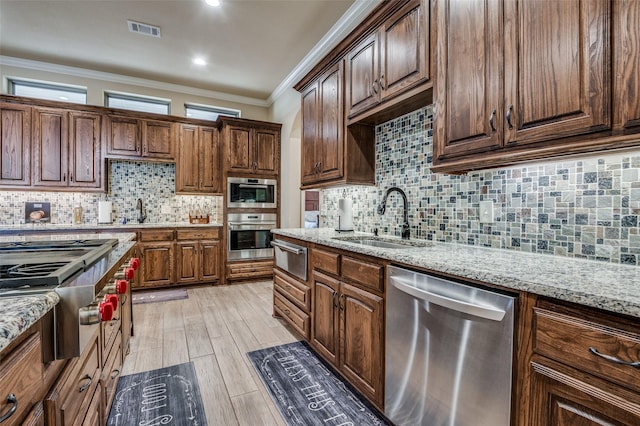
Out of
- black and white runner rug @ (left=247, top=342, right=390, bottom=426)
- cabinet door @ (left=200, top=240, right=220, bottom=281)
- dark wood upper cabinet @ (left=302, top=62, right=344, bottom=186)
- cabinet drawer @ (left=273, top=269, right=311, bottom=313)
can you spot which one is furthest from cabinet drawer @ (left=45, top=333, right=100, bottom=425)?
cabinet door @ (left=200, top=240, right=220, bottom=281)

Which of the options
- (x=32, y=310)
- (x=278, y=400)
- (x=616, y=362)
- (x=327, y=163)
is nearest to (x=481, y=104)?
(x=616, y=362)

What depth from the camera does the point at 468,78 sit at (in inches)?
60.2

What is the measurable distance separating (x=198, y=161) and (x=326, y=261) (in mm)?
3389

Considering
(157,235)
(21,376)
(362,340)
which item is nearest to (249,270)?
(157,235)

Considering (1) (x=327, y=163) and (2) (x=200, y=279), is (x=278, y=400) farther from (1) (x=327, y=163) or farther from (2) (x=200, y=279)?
(2) (x=200, y=279)

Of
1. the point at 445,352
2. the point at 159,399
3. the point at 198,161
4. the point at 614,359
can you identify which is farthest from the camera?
the point at 198,161

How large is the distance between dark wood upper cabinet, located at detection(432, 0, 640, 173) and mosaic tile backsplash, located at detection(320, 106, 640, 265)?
276 mm

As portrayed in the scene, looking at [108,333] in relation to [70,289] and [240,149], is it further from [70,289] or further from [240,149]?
[240,149]

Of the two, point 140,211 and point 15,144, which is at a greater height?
point 15,144

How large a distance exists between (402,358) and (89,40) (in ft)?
15.1

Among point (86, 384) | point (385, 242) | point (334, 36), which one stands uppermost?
point (334, 36)

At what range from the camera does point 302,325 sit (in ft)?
8.20

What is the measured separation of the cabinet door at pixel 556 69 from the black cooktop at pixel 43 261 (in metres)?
1.81

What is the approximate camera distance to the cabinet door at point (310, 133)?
9.89 ft
